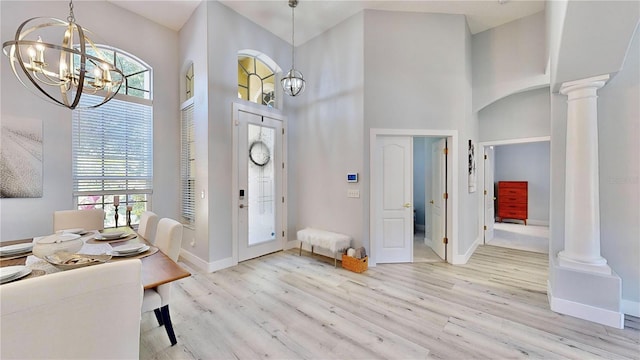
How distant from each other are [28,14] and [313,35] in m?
3.80

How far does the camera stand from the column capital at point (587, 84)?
246cm

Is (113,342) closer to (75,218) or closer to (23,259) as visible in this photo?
(23,259)

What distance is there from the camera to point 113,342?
121 cm

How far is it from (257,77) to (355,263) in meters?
3.61

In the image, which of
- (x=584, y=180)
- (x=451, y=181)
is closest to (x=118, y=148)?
(x=451, y=181)

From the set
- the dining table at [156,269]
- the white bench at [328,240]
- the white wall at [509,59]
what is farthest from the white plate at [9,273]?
the white wall at [509,59]

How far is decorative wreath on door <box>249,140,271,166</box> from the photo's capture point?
422 centimetres

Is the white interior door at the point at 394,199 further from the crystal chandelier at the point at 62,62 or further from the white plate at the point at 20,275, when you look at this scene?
the white plate at the point at 20,275

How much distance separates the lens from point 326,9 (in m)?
3.82

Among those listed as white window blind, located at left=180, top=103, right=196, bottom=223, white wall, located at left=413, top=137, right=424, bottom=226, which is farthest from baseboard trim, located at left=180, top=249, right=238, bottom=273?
white wall, located at left=413, top=137, right=424, bottom=226

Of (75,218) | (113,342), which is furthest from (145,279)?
(75,218)

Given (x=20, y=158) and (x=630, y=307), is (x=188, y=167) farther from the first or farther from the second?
(x=630, y=307)

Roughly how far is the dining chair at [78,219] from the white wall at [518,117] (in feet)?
21.2

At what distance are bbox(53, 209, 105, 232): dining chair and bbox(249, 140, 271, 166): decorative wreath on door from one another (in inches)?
82.2
